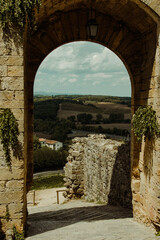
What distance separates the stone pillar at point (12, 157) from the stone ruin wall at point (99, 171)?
3.84m

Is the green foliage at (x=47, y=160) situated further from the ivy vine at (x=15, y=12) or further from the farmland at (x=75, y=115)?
the ivy vine at (x=15, y=12)

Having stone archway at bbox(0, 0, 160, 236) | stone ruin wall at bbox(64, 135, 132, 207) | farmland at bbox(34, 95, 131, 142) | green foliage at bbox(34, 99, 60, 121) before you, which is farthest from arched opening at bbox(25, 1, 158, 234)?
green foliage at bbox(34, 99, 60, 121)

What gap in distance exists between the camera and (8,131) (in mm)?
4516

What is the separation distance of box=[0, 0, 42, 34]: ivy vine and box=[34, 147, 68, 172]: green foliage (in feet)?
93.8

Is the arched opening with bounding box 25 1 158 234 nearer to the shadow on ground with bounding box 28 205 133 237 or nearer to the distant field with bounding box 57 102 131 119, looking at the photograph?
the shadow on ground with bounding box 28 205 133 237

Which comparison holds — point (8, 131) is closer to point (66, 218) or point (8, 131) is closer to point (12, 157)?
point (12, 157)

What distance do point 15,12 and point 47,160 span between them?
29.2 metres

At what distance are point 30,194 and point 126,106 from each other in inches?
825

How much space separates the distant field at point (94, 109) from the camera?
34.8 meters

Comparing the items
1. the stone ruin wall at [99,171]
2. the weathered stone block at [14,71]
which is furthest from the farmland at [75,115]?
the weathered stone block at [14,71]

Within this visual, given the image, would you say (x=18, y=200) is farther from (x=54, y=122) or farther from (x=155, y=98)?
(x=54, y=122)

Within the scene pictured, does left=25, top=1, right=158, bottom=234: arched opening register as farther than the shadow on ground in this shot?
Yes

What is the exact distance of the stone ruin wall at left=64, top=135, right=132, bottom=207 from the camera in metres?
7.98

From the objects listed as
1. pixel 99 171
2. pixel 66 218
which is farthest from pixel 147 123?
pixel 99 171
